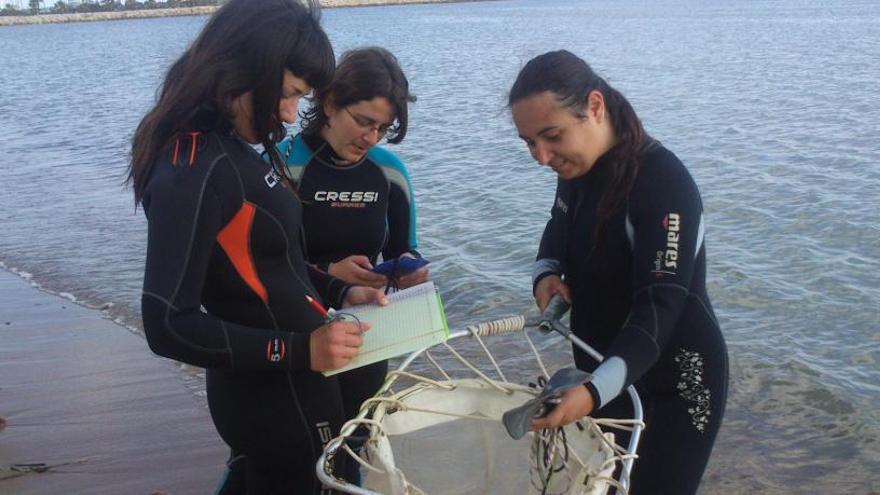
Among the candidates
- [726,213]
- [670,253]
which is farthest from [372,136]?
[726,213]

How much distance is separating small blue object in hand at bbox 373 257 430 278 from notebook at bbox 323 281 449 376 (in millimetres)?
591

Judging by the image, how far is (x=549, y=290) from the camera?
2.67 m

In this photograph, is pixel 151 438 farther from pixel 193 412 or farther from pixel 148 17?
pixel 148 17

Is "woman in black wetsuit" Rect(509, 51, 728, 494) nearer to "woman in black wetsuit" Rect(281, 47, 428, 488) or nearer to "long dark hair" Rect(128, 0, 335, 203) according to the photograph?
"long dark hair" Rect(128, 0, 335, 203)

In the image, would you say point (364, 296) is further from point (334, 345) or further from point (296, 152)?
point (296, 152)

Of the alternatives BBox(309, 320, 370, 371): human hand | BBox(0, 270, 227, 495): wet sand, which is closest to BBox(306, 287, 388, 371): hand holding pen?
BBox(309, 320, 370, 371): human hand

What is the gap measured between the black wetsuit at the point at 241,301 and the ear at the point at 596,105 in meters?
0.81

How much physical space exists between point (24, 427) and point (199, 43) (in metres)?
3.22

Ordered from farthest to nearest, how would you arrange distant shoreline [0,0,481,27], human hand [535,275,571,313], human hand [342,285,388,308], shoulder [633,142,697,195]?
distant shoreline [0,0,481,27] < human hand [535,275,571,313] < human hand [342,285,388,308] < shoulder [633,142,697,195]

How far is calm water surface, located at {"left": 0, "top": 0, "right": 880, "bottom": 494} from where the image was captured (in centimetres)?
537

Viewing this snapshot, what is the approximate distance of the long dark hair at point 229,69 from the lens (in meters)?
2.09

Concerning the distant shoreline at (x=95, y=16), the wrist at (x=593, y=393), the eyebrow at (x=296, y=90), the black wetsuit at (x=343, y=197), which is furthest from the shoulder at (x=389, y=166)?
the distant shoreline at (x=95, y=16)

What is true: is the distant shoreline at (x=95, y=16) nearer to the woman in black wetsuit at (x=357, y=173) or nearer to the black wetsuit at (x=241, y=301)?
the woman in black wetsuit at (x=357, y=173)

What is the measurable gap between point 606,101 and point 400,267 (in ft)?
3.25
